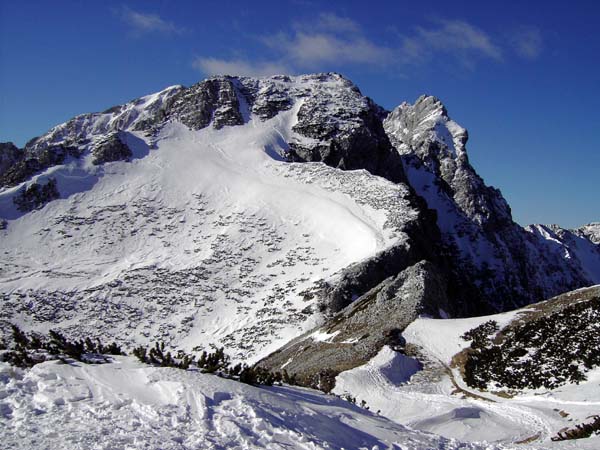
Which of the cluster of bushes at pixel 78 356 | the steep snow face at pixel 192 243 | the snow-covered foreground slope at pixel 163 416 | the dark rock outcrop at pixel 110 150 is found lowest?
the snow-covered foreground slope at pixel 163 416

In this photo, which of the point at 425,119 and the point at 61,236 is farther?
the point at 425,119

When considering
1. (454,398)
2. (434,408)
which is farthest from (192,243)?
(434,408)

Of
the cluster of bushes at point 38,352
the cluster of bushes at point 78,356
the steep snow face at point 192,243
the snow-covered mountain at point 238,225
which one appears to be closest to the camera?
the cluster of bushes at point 38,352

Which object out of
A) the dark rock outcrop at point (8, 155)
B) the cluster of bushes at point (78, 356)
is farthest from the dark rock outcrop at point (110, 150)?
the cluster of bushes at point (78, 356)

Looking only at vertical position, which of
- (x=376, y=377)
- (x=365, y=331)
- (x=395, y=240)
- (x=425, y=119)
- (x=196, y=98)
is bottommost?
(x=376, y=377)

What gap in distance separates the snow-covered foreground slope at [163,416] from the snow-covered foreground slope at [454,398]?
13.9 feet

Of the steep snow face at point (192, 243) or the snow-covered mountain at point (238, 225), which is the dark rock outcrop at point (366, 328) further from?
the steep snow face at point (192, 243)

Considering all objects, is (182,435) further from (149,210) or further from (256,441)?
(149,210)

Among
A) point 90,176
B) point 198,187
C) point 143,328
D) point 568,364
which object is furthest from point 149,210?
point 568,364

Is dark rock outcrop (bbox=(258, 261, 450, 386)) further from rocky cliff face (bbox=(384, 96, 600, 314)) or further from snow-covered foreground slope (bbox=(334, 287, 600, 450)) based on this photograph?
rocky cliff face (bbox=(384, 96, 600, 314))

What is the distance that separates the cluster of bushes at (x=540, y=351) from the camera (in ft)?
69.7

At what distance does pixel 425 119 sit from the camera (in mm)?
165625

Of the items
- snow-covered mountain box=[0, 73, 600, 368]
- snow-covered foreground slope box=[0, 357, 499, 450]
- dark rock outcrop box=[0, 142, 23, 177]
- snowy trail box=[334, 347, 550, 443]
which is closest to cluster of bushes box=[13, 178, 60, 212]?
snow-covered mountain box=[0, 73, 600, 368]

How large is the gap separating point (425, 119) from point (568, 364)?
151857 millimetres
